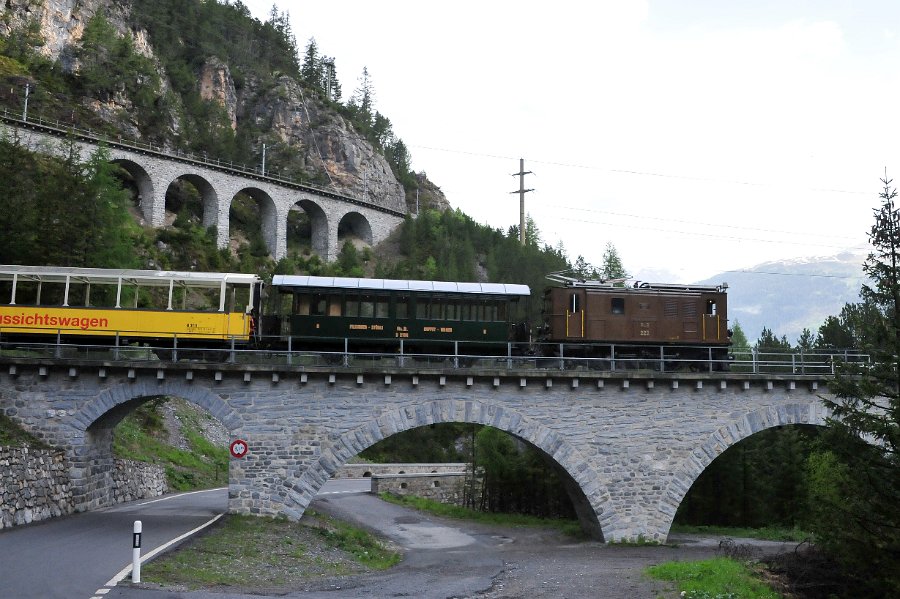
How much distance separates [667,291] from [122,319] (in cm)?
2094

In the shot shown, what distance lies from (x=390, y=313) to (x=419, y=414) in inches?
195

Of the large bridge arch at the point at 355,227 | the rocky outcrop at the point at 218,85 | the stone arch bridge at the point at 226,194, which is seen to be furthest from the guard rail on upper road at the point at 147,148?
the rocky outcrop at the point at 218,85

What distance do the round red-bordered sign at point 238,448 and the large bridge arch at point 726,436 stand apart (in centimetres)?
1438

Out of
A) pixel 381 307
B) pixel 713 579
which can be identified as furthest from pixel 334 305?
pixel 713 579

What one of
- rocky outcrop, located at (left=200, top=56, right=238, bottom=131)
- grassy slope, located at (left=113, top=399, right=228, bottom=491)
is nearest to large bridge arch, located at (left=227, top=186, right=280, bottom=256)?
rocky outcrop, located at (left=200, top=56, right=238, bottom=131)

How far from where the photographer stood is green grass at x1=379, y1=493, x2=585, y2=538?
37.7 m

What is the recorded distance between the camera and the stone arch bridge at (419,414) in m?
26.7

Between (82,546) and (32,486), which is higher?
(32,486)

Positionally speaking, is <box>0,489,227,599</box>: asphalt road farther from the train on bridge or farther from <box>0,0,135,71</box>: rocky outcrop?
<box>0,0,135,71</box>: rocky outcrop

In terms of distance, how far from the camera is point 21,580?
54.1 feet

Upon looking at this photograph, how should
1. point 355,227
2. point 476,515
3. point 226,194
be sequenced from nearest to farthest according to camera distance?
point 476,515 → point 226,194 → point 355,227

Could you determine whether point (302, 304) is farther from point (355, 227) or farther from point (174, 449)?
point (355, 227)

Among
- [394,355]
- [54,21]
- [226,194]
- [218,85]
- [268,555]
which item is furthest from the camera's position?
[218,85]

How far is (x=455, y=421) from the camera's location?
90.2 ft
